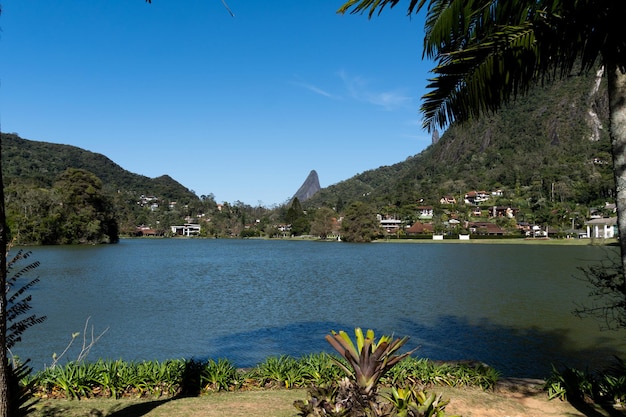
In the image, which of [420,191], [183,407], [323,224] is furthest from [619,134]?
[420,191]

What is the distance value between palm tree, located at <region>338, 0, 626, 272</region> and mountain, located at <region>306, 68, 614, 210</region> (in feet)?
282

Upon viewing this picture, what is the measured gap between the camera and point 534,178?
117 meters

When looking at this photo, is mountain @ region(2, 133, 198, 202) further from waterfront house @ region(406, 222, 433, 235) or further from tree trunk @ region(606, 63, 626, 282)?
tree trunk @ region(606, 63, 626, 282)

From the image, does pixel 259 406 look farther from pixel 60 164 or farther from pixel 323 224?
pixel 60 164

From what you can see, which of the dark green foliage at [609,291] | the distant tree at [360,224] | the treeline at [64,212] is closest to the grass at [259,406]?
the dark green foliage at [609,291]

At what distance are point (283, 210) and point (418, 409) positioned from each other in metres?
A: 146

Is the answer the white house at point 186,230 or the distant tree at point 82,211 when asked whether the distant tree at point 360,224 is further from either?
the white house at point 186,230

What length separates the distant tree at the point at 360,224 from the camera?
85375mm

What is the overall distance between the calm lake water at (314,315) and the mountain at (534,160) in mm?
68485

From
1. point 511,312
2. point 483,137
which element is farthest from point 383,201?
point 511,312

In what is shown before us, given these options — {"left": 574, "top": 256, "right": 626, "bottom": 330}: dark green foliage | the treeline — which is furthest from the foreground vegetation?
the treeline

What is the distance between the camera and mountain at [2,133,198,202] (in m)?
133

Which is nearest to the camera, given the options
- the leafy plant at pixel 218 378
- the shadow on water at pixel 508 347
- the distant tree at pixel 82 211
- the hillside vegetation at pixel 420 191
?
the leafy plant at pixel 218 378

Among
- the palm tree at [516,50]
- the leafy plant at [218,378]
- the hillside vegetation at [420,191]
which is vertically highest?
the hillside vegetation at [420,191]
